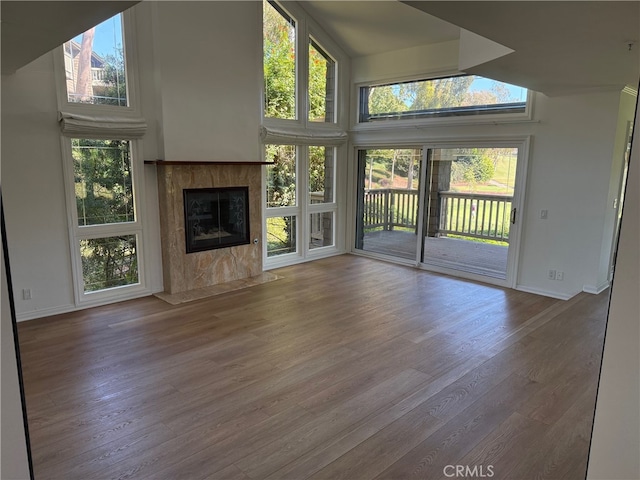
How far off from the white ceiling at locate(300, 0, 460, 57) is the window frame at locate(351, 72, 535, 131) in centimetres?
45

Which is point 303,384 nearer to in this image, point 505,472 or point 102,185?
point 505,472

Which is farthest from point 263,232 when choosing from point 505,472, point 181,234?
point 505,472

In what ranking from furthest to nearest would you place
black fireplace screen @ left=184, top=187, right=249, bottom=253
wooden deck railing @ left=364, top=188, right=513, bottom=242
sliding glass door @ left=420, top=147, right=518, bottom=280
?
wooden deck railing @ left=364, top=188, right=513, bottom=242, sliding glass door @ left=420, top=147, right=518, bottom=280, black fireplace screen @ left=184, top=187, right=249, bottom=253

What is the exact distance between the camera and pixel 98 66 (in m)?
4.50

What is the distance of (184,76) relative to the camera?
4895 millimetres

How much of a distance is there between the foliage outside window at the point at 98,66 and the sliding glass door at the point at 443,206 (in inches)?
148

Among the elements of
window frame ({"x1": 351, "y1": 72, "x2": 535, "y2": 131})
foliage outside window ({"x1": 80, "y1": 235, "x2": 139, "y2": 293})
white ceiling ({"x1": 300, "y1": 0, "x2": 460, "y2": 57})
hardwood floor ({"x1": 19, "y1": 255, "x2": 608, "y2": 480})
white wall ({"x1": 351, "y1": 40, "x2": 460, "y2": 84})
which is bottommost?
hardwood floor ({"x1": 19, "y1": 255, "x2": 608, "y2": 480})

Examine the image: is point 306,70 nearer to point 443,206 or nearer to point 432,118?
point 432,118

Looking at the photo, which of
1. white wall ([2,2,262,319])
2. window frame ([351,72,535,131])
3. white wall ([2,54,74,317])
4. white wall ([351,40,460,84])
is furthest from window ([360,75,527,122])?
white wall ([2,54,74,317])

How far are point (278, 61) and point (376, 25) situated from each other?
1421mm

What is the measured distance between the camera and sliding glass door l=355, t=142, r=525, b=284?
5.51 m

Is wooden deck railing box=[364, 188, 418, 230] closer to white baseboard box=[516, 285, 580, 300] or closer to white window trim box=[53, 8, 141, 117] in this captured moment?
A: white baseboard box=[516, 285, 580, 300]

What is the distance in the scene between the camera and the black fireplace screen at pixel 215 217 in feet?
17.1

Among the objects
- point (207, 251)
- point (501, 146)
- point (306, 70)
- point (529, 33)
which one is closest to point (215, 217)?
point (207, 251)
